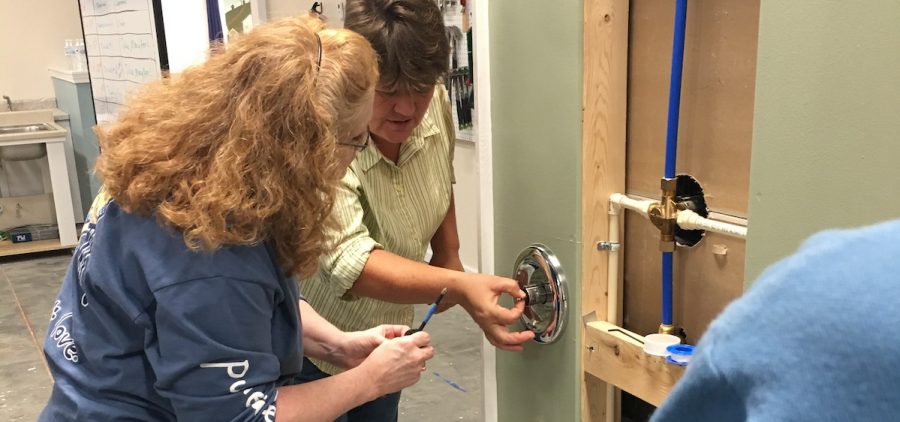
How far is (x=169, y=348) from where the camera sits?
92 cm

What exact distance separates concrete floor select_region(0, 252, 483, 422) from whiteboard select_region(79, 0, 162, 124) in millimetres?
1099

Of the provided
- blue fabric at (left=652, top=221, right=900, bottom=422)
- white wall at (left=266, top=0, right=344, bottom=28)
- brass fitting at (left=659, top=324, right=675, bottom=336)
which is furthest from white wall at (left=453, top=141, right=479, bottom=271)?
blue fabric at (left=652, top=221, right=900, bottom=422)

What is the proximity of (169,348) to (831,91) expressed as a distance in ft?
2.69

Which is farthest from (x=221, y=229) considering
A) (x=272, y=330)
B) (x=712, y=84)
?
(x=712, y=84)

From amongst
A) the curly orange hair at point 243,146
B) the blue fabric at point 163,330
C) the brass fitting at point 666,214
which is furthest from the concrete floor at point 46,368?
the curly orange hair at point 243,146

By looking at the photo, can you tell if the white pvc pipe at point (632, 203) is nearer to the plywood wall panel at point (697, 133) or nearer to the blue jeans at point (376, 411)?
the plywood wall panel at point (697, 133)

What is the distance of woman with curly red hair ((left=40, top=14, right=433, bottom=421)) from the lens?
92 centimetres

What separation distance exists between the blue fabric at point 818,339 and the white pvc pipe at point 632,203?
0.88 m

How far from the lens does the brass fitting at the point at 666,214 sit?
3.90 feet

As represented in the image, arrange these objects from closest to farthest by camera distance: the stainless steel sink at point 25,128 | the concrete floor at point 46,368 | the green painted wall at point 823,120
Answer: the green painted wall at point 823,120 → the concrete floor at point 46,368 → the stainless steel sink at point 25,128

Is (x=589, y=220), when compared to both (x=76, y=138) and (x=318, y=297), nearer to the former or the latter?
(x=318, y=297)

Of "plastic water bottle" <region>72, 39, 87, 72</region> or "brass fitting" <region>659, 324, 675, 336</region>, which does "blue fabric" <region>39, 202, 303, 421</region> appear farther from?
"plastic water bottle" <region>72, 39, 87, 72</region>

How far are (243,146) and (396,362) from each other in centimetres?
43

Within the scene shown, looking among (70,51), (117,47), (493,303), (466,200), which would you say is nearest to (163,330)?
(493,303)
